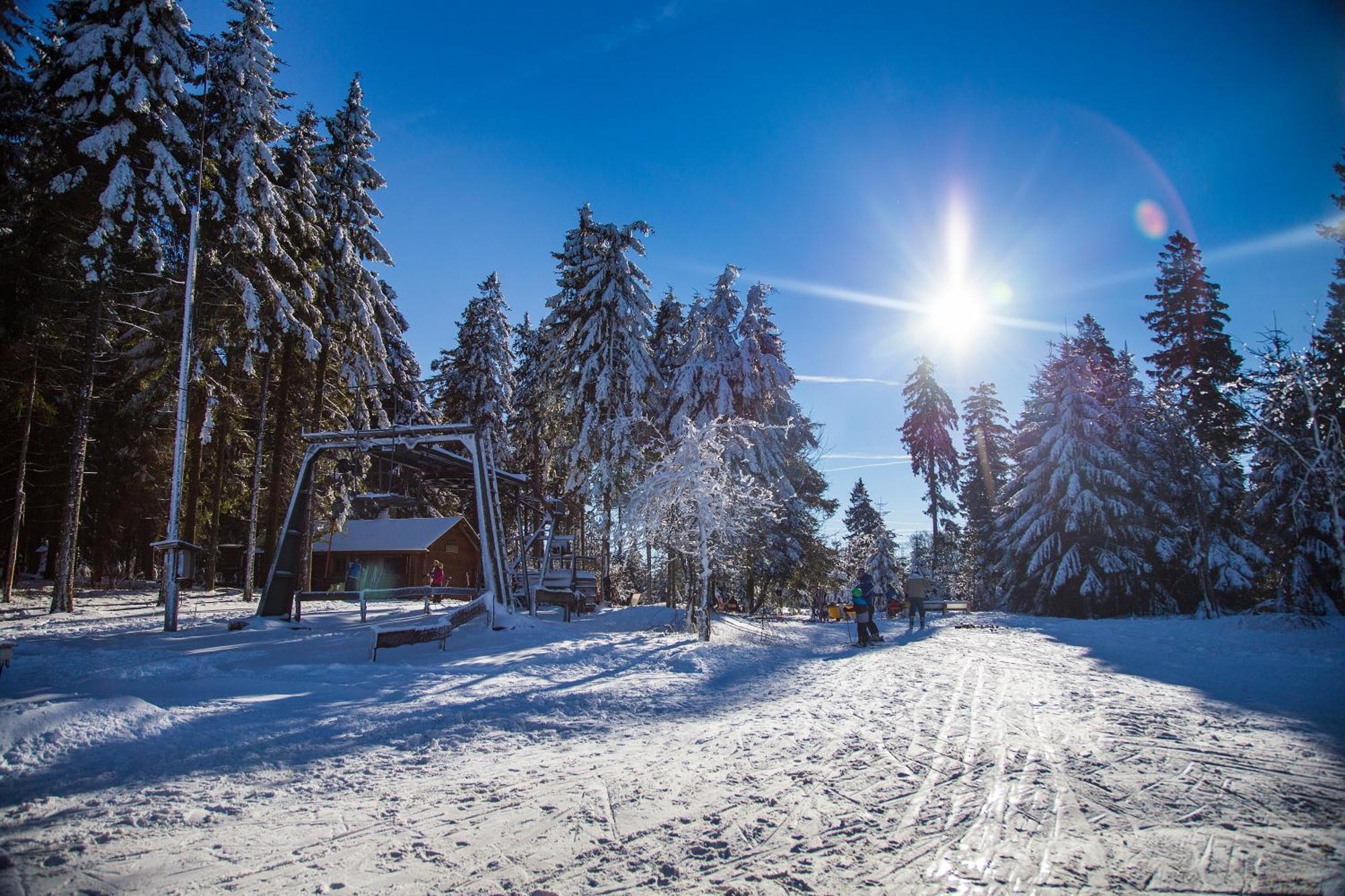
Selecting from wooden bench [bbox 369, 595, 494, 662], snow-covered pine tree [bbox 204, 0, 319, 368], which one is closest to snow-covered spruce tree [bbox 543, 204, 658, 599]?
snow-covered pine tree [bbox 204, 0, 319, 368]

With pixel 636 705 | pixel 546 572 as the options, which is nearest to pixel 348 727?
pixel 636 705

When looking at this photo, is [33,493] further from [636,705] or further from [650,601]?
[636,705]

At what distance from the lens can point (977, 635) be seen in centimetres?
1745

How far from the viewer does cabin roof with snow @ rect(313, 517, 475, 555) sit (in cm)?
3681

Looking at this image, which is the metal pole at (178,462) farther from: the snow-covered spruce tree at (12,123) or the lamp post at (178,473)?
the snow-covered spruce tree at (12,123)

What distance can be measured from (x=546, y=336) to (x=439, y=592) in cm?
1421

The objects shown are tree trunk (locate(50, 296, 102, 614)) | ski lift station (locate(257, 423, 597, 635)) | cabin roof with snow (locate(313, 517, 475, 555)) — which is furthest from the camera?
cabin roof with snow (locate(313, 517, 475, 555))

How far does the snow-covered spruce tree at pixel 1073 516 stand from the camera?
25.9 metres

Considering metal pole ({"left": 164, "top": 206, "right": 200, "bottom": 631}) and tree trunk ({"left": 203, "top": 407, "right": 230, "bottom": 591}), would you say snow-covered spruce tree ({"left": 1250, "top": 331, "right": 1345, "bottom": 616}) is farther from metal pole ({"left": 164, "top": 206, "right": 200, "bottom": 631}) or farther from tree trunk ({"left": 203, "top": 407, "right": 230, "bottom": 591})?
tree trunk ({"left": 203, "top": 407, "right": 230, "bottom": 591})

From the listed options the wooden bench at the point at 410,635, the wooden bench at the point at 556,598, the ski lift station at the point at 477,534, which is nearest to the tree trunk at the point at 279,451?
the ski lift station at the point at 477,534

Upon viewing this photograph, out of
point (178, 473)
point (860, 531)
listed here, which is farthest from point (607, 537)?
point (860, 531)

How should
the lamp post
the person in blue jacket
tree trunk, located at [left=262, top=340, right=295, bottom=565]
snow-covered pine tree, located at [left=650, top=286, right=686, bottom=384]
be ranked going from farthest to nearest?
snow-covered pine tree, located at [left=650, top=286, right=686, bottom=384], tree trunk, located at [left=262, top=340, right=295, bottom=565], the person in blue jacket, the lamp post

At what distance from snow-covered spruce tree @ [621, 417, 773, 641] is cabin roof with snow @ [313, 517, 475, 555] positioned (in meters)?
23.5

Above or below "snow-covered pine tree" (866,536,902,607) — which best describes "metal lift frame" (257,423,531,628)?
above
